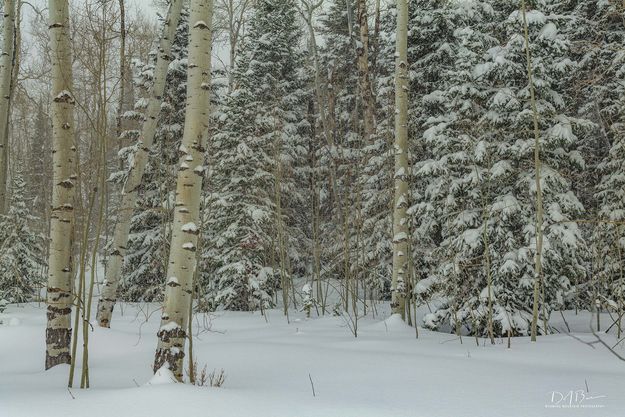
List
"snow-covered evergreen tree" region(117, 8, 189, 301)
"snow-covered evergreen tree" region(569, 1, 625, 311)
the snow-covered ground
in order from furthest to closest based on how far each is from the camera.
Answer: "snow-covered evergreen tree" region(117, 8, 189, 301) < "snow-covered evergreen tree" region(569, 1, 625, 311) < the snow-covered ground

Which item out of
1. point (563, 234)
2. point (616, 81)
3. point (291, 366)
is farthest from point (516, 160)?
point (291, 366)

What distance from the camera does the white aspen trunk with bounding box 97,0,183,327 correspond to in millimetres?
6436

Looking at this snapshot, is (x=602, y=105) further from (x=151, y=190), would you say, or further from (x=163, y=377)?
(x=163, y=377)

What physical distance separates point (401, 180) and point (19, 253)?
13336mm

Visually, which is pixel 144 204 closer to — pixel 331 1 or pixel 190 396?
pixel 190 396

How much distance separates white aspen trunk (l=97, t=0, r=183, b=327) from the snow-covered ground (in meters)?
0.77

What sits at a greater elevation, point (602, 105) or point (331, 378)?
point (602, 105)

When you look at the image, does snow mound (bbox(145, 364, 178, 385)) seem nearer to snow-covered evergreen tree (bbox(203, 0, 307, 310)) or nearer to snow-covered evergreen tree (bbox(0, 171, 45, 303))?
snow-covered evergreen tree (bbox(203, 0, 307, 310))

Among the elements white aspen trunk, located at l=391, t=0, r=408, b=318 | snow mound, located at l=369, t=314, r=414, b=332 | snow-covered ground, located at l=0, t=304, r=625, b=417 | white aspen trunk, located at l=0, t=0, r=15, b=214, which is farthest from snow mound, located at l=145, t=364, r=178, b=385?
white aspen trunk, located at l=0, t=0, r=15, b=214

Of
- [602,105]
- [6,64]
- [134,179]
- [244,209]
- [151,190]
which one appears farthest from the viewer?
[602,105]

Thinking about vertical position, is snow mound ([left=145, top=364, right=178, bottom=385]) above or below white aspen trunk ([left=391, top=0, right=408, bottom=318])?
below

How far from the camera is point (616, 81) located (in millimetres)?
12062

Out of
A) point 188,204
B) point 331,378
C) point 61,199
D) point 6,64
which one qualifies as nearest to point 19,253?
point 6,64

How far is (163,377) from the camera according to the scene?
137 inches
